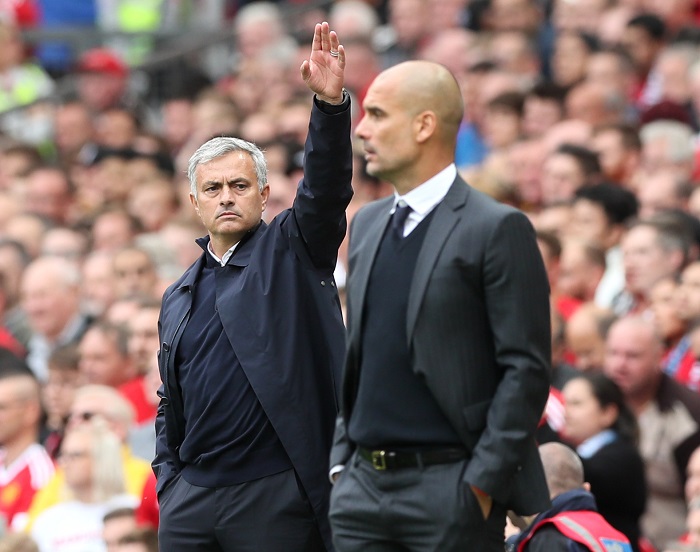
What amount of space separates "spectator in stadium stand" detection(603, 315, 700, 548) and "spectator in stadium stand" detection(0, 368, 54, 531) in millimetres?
3147

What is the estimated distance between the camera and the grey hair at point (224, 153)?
513cm

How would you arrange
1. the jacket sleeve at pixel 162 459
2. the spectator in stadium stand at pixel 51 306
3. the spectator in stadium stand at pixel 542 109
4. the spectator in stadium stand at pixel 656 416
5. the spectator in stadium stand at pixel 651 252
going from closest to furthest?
1. the jacket sleeve at pixel 162 459
2. the spectator in stadium stand at pixel 656 416
3. the spectator in stadium stand at pixel 651 252
4. the spectator in stadium stand at pixel 51 306
5. the spectator in stadium stand at pixel 542 109

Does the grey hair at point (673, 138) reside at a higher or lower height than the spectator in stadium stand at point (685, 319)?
higher

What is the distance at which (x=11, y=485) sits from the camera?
8.52 metres

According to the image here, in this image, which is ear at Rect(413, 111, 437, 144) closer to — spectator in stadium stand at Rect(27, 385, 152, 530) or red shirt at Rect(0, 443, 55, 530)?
spectator in stadium stand at Rect(27, 385, 152, 530)

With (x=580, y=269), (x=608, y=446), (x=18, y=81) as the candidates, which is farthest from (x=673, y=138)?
(x=18, y=81)

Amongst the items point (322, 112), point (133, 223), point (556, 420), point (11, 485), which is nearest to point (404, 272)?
point (322, 112)

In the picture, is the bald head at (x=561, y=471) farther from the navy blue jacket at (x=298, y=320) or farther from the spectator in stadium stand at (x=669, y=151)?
the spectator in stadium stand at (x=669, y=151)

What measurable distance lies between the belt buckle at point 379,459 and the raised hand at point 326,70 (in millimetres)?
1123

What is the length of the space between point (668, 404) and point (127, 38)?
10747 mm

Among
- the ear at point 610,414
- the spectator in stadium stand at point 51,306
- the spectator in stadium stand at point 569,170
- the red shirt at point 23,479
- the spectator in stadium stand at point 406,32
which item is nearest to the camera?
the ear at point 610,414

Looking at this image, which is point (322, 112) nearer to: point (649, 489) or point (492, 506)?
point (492, 506)

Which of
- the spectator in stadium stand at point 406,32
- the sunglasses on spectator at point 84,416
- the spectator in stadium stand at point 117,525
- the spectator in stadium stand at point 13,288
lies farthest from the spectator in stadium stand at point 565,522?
the spectator in stadium stand at point 406,32

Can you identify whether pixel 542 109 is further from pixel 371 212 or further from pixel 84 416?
pixel 371 212
